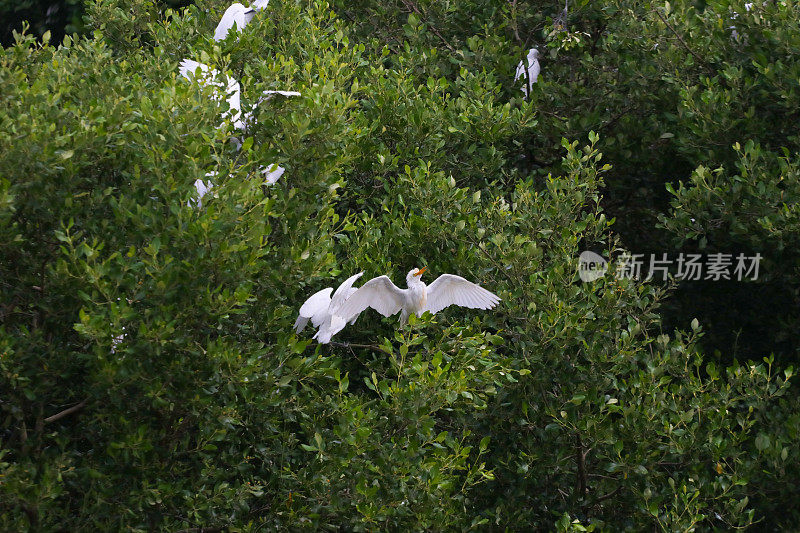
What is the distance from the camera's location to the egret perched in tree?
4.89 metres

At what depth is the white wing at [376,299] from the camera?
501 cm

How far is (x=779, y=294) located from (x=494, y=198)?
2.38 m

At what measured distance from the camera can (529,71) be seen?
7527mm

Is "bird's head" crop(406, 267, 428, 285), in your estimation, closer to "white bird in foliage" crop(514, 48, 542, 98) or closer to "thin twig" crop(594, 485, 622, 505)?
"thin twig" crop(594, 485, 622, 505)

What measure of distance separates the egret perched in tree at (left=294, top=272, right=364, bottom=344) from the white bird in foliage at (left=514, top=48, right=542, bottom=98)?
327 centimetres

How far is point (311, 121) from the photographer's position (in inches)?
200

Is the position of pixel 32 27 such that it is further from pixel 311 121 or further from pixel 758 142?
→ pixel 758 142

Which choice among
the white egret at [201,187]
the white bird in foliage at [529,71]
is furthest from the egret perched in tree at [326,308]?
the white bird in foliage at [529,71]

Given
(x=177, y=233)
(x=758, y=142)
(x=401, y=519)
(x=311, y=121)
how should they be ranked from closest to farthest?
(x=177, y=233) → (x=401, y=519) → (x=311, y=121) → (x=758, y=142)

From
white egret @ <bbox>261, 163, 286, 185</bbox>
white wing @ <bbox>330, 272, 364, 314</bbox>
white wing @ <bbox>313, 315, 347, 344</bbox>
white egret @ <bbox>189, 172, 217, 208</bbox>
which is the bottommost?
white wing @ <bbox>313, 315, 347, 344</bbox>

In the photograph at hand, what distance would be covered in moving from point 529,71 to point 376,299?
3.20m

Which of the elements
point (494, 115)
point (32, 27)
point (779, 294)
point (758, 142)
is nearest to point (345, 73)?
point (494, 115)

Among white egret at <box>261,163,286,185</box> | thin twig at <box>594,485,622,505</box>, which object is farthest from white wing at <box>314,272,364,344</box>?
thin twig at <box>594,485,622,505</box>

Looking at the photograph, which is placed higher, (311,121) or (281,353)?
(311,121)
